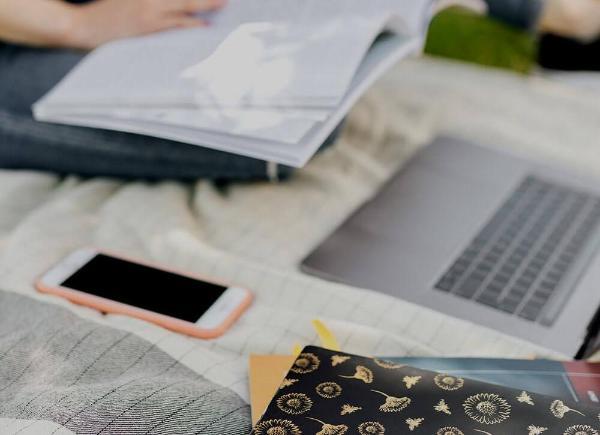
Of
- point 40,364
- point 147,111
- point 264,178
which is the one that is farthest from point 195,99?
point 40,364

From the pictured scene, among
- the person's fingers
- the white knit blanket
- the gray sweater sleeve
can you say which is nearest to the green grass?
the gray sweater sleeve

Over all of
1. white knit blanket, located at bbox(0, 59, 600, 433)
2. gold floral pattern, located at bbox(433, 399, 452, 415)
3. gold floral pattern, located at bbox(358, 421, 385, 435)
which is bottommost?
white knit blanket, located at bbox(0, 59, 600, 433)

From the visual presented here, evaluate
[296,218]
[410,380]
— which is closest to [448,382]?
[410,380]

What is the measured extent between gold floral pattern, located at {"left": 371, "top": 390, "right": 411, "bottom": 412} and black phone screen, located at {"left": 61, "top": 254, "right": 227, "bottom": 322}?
213 mm

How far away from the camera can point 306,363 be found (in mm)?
533

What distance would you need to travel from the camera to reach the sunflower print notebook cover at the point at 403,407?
0.48 metres

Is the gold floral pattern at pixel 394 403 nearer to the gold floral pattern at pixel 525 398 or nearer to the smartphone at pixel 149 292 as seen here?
the gold floral pattern at pixel 525 398

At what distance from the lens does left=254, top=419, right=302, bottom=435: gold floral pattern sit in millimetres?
473

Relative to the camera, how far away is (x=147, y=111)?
759 millimetres

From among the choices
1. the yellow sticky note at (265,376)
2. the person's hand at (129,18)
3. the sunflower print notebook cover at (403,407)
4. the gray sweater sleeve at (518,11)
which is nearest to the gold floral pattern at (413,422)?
the sunflower print notebook cover at (403,407)

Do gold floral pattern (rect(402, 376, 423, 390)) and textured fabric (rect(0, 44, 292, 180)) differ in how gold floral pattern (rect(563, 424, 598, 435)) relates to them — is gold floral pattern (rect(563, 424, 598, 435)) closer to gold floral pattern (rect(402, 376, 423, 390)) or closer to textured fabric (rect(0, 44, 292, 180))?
gold floral pattern (rect(402, 376, 423, 390))

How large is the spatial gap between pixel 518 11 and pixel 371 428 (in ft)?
3.08

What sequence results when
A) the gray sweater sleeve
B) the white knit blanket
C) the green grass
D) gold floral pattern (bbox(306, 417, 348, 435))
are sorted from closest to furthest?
gold floral pattern (bbox(306, 417, 348, 435))
the white knit blanket
the gray sweater sleeve
the green grass

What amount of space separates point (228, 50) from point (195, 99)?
74mm
